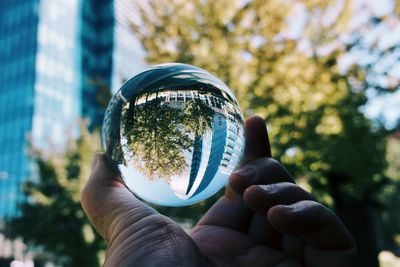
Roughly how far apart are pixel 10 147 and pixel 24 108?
167 inches

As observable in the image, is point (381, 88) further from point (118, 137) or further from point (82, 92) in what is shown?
point (82, 92)

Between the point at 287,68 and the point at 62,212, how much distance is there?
809 centimetres

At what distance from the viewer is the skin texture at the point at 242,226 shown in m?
1.64

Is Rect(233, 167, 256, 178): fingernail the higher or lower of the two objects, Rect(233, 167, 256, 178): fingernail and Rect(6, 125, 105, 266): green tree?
the higher

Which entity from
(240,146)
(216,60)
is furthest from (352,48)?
(240,146)

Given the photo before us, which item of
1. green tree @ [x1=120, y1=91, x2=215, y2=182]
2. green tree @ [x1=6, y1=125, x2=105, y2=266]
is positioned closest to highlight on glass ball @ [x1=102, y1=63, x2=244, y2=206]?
green tree @ [x1=120, y1=91, x2=215, y2=182]

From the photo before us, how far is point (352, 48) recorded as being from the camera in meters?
8.77

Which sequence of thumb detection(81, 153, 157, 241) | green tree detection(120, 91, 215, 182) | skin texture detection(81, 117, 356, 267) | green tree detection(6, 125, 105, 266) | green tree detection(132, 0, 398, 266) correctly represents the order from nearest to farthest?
skin texture detection(81, 117, 356, 267) → green tree detection(120, 91, 215, 182) → thumb detection(81, 153, 157, 241) → green tree detection(132, 0, 398, 266) → green tree detection(6, 125, 105, 266)

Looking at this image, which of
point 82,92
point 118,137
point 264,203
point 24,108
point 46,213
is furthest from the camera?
point 82,92

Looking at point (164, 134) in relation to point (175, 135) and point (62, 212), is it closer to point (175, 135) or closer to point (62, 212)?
point (175, 135)

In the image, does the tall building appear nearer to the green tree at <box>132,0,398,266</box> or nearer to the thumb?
the green tree at <box>132,0,398,266</box>

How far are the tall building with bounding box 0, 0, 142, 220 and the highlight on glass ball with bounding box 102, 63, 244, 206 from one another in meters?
35.5

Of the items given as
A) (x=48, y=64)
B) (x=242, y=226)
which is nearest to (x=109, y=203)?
(x=242, y=226)

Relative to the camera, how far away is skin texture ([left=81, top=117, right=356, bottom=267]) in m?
1.64
